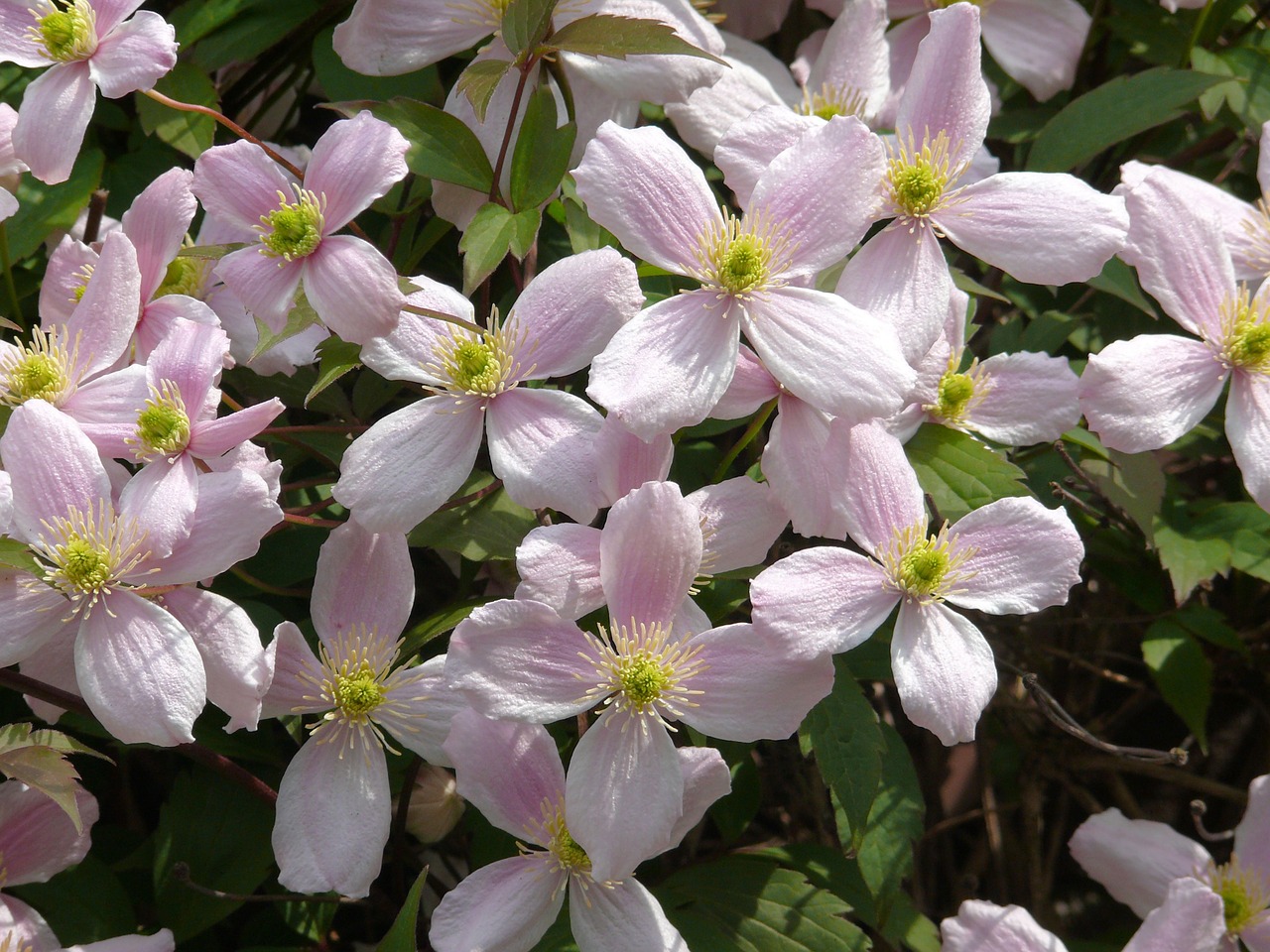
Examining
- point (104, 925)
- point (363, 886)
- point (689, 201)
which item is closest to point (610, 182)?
point (689, 201)

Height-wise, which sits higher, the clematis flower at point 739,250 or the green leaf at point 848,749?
the clematis flower at point 739,250

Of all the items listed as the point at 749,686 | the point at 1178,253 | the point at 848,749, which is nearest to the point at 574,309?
the point at 749,686

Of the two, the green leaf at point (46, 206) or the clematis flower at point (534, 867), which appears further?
the green leaf at point (46, 206)

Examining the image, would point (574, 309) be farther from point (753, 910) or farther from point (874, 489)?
point (753, 910)

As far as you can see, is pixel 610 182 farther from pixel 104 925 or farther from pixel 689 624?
pixel 104 925

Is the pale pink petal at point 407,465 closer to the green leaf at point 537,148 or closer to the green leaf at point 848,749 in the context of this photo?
the green leaf at point 537,148

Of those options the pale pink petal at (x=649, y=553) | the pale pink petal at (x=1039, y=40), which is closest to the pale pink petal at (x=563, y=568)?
the pale pink petal at (x=649, y=553)
